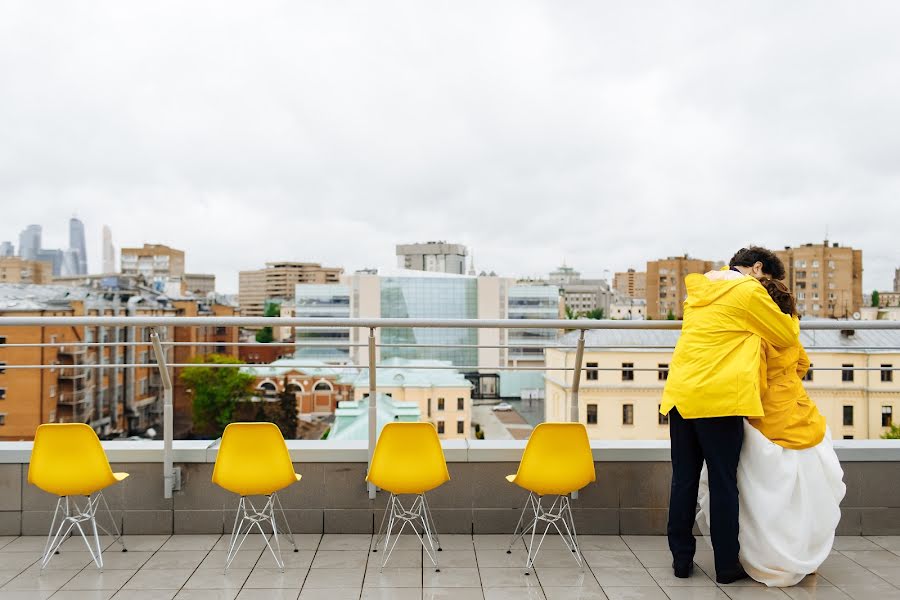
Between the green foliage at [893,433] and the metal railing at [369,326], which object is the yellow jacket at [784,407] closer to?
the metal railing at [369,326]

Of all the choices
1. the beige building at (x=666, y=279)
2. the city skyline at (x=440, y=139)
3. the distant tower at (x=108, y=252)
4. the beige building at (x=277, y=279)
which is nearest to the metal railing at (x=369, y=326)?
the city skyline at (x=440, y=139)

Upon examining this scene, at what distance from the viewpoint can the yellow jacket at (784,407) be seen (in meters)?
3.61

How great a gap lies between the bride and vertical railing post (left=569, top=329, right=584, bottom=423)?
1.07 meters

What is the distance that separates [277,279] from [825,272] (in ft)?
453

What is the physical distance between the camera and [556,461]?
3.84 metres

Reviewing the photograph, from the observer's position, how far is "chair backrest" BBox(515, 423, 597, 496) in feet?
12.5

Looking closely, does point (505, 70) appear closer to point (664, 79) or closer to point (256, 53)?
point (664, 79)

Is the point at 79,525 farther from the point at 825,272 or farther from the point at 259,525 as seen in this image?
the point at 825,272

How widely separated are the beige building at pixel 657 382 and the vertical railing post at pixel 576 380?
1.2 inches

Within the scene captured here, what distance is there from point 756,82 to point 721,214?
178 ft

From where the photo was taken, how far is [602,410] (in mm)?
5367

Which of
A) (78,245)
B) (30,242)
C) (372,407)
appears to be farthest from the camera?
(78,245)

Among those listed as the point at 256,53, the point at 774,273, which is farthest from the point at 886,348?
the point at 256,53

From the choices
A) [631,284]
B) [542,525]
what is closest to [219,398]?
[542,525]
